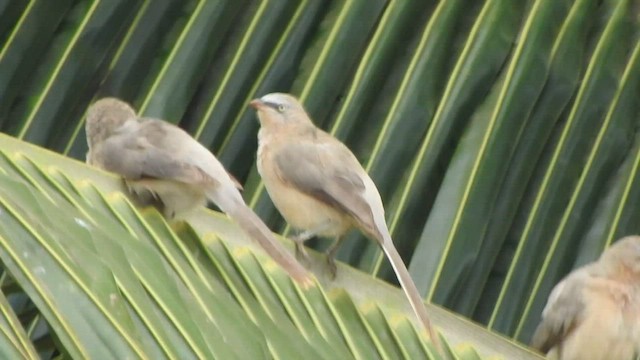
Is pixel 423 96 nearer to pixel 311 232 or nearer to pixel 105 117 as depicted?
pixel 311 232

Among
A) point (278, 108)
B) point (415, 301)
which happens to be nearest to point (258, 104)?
point (278, 108)

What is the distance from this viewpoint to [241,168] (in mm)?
4625

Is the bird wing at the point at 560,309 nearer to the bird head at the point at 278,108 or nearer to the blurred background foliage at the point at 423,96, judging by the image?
the blurred background foliage at the point at 423,96

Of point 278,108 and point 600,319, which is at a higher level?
point 278,108

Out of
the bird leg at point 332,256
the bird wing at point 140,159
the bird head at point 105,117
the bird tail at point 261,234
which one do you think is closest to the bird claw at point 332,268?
the bird leg at point 332,256

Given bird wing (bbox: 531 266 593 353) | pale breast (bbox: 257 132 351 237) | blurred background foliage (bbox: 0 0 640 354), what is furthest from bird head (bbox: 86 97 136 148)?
bird wing (bbox: 531 266 593 353)

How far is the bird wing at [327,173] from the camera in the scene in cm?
416

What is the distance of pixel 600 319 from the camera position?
4.86 m

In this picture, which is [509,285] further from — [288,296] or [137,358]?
[137,358]

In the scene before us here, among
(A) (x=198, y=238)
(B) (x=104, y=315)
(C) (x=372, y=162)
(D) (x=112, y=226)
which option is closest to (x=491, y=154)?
(C) (x=372, y=162)

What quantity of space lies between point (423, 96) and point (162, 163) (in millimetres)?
815

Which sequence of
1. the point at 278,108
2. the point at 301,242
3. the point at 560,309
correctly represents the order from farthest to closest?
the point at 560,309, the point at 301,242, the point at 278,108

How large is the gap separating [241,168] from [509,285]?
90 cm

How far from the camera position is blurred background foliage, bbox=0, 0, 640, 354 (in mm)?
4211
